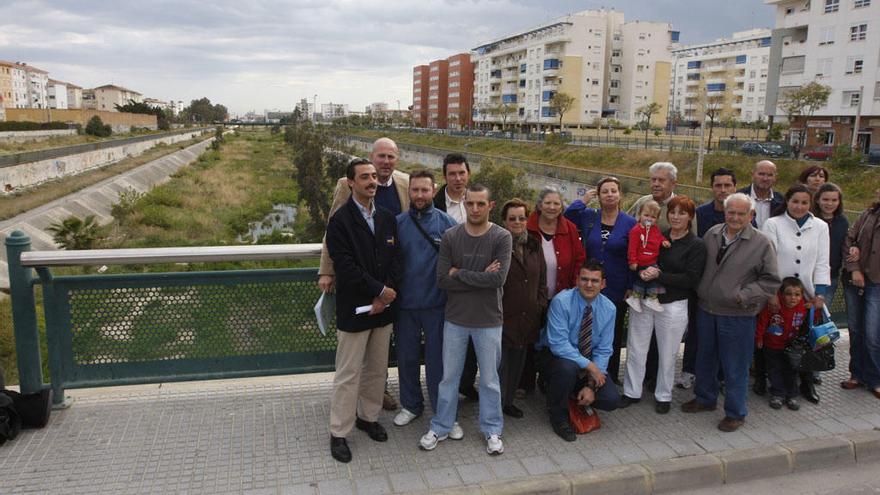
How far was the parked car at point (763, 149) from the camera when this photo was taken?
38.7 meters

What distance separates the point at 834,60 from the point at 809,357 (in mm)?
48177

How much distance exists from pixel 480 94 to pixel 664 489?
106 m

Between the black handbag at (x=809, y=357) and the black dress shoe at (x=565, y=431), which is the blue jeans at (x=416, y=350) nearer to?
the black dress shoe at (x=565, y=431)

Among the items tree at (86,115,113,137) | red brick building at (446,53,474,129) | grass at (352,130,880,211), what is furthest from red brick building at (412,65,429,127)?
tree at (86,115,113,137)

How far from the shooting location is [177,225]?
95.3 ft

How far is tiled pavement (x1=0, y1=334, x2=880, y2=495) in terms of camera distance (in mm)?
3920

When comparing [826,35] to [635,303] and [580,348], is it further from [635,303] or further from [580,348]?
[580,348]

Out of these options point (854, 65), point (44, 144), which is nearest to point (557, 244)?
point (854, 65)

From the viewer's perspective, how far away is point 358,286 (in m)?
4.12

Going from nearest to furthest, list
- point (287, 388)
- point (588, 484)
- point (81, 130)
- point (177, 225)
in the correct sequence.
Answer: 1. point (588, 484)
2. point (287, 388)
3. point (177, 225)
4. point (81, 130)

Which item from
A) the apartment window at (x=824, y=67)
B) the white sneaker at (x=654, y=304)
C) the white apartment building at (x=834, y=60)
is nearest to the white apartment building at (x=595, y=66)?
the white apartment building at (x=834, y=60)

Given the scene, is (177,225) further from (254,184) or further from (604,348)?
(604,348)

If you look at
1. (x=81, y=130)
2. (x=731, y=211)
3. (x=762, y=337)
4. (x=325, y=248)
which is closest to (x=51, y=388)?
(x=325, y=248)

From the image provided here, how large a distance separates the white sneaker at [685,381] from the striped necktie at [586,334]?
1.36 metres
